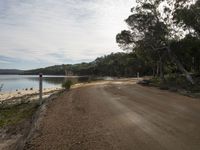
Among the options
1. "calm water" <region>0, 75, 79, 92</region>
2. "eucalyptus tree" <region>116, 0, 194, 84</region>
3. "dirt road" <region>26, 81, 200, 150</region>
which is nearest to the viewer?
"dirt road" <region>26, 81, 200, 150</region>

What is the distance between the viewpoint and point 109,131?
6395mm

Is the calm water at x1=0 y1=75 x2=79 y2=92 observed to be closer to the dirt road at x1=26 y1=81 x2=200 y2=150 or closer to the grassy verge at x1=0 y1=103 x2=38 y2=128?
the grassy verge at x1=0 y1=103 x2=38 y2=128

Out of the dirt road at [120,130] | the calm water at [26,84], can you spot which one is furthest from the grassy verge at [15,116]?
the calm water at [26,84]

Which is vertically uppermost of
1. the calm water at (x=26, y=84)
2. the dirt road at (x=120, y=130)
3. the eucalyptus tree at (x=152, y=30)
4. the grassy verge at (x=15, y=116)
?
the eucalyptus tree at (x=152, y=30)

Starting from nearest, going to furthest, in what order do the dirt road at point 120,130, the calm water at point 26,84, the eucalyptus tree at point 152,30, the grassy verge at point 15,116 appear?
the dirt road at point 120,130
the grassy verge at point 15,116
the eucalyptus tree at point 152,30
the calm water at point 26,84

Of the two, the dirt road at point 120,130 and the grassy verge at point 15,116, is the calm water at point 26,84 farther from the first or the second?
the dirt road at point 120,130

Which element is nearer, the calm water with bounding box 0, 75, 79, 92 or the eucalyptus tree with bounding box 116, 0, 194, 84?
the eucalyptus tree with bounding box 116, 0, 194, 84

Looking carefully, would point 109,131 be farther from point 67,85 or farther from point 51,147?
point 67,85

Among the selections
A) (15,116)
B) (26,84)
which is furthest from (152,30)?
(26,84)

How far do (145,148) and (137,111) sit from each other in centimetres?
405

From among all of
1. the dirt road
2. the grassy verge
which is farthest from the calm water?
the dirt road

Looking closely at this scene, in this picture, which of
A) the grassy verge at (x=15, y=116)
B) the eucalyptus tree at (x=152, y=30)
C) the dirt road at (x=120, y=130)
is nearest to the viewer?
the dirt road at (x=120, y=130)

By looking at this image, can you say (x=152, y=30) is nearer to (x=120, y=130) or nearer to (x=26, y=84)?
(x=120, y=130)

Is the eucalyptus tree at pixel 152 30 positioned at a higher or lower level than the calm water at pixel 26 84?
higher
